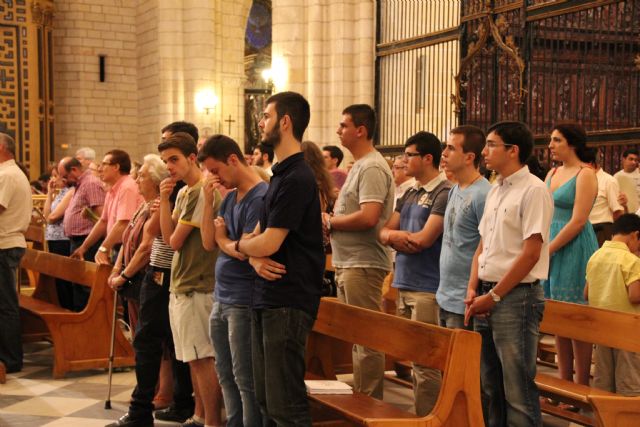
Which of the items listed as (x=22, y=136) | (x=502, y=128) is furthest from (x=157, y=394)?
(x=22, y=136)

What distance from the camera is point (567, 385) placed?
4.68m

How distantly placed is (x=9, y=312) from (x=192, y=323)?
8.44 ft

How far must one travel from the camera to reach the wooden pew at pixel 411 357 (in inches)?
145

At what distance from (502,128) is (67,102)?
1508 centimetres

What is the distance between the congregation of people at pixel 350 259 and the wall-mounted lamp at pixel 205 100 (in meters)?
9.51

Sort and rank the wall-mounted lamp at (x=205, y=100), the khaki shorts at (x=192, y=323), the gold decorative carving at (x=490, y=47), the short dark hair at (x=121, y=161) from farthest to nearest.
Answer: the wall-mounted lamp at (x=205, y=100)
the gold decorative carving at (x=490, y=47)
the short dark hair at (x=121, y=161)
the khaki shorts at (x=192, y=323)

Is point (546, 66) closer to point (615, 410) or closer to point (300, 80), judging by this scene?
point (300, 80)

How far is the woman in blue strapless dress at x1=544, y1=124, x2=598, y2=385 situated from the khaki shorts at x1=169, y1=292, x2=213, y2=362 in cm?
208

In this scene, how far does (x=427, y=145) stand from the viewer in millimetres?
4805

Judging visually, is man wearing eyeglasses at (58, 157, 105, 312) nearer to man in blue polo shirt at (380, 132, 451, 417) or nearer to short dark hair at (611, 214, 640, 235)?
man in blue polo shirt at (380, 132, 451, 417)

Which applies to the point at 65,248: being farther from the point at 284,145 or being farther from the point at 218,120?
the point at 218,120

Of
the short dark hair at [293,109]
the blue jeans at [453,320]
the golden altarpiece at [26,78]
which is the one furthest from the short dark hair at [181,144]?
the golden altarpiece at [26,78]

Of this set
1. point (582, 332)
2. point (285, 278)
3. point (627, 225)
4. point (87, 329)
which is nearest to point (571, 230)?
point (627, 225)

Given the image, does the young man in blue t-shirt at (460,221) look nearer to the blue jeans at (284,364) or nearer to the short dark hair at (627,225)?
the blue jeans at (284,364)
